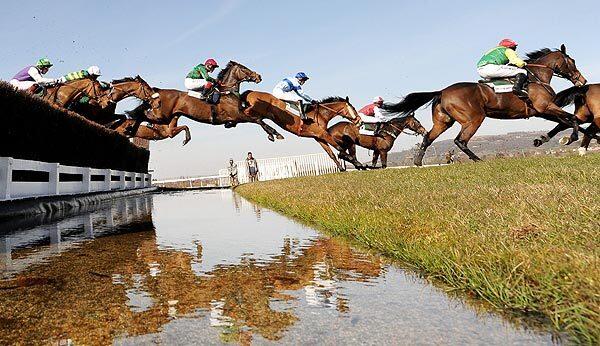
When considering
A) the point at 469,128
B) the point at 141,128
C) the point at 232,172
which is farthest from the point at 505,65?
the point at 232,172

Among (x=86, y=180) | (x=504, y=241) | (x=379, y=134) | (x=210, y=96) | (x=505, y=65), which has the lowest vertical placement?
(x=504, y=241)

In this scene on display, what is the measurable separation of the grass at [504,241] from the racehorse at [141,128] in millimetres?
13822

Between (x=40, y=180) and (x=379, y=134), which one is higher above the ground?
(x=379, y=134)

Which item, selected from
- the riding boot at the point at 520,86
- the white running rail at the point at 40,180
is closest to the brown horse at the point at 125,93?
the white running rail at the point at 40,180

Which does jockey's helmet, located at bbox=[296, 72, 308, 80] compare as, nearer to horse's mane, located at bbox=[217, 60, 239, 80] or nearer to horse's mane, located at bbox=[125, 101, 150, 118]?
horse's mane, located at bbox=[217, 60, 239, 80]

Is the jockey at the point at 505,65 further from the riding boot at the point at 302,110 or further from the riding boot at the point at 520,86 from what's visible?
the riding boot at the point at 302,110

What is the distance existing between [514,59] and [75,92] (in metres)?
13.9

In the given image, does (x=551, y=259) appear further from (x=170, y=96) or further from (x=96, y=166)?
(x=170, y=96)

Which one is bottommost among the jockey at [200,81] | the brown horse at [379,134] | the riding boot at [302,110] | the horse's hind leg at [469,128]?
the horse's hind leg at [469,128]

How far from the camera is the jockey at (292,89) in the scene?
58.3ft

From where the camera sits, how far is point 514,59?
41.7 feet

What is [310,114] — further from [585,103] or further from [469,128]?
[585,103]

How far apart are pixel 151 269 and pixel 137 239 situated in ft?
5.82

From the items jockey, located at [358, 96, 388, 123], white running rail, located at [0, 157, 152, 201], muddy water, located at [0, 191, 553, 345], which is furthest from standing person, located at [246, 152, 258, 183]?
muddy water, located at [0, 191, 553, 345]
